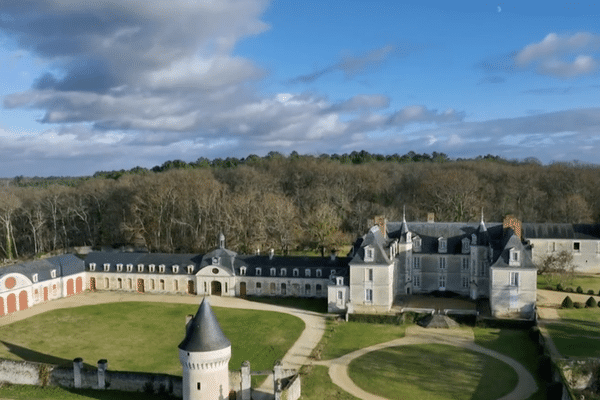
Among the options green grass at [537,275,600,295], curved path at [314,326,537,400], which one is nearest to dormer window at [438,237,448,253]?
green grass at [537,275,600,295]

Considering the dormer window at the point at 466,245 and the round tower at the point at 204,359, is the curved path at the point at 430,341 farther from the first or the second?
the dormer window at the point at 466,245

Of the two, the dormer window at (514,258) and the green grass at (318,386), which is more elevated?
the dormer window at (514,258)

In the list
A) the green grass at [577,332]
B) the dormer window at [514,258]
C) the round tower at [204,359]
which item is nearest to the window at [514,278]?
the dormer window at [514,258]

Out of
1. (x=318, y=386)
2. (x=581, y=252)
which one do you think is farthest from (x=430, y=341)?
(x=581, y=252)

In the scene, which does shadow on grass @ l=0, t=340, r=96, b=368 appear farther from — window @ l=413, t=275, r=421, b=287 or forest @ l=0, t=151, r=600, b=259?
forest @ l=0, t=151, r=600, b=259

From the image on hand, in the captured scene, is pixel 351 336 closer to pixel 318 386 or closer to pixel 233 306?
pixel 318 386

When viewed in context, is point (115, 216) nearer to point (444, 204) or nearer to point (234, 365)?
point (444, 204)
